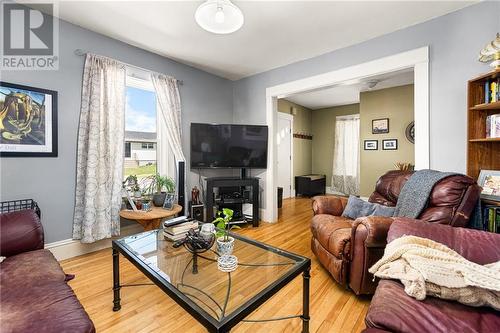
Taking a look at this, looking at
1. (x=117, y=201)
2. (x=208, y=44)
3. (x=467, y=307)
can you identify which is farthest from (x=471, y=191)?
(x=117, y=201)

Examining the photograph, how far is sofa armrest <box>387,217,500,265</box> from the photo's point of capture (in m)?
1.11

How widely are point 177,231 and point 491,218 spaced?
2.41 meters

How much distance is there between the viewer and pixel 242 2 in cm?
204

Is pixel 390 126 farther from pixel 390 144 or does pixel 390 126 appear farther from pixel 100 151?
pixel 100 151

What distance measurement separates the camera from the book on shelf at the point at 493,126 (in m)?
1.84

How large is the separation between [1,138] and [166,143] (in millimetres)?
1616

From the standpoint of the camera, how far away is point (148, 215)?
2.45 metres

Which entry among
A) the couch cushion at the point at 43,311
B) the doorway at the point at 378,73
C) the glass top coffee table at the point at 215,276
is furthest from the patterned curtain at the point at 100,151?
the doorway at the point at 378,73

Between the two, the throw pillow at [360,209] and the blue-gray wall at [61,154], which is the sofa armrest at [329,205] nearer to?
the throw pillow at [360,209]

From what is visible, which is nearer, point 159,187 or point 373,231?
point 373,231

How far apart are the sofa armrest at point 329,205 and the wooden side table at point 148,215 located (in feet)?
5.33

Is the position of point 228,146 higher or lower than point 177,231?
higher

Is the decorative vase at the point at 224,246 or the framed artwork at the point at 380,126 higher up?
the framed artwork at the point at 380,126

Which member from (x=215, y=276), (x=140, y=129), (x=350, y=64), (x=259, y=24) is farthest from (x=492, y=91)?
(x=140, y=129)
